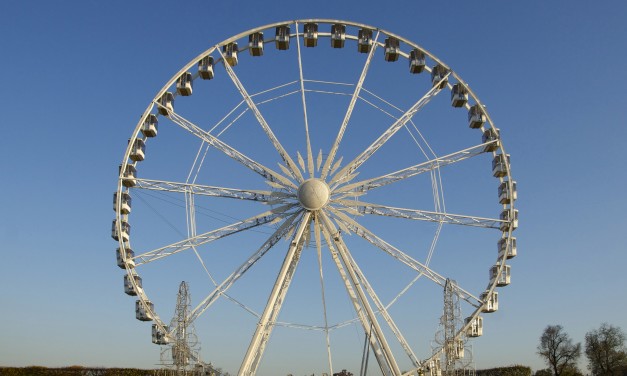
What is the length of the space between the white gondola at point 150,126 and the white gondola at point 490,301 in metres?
17.3

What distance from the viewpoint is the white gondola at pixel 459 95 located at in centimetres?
3434

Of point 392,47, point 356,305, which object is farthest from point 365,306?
point 392,47

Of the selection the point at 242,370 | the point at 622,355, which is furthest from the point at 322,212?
the point at 622,355

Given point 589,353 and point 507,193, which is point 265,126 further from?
point 589,353

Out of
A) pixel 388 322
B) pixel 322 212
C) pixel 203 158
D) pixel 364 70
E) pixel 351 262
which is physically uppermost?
pixel 364 70

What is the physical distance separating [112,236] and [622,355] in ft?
194

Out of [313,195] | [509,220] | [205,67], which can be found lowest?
[313,195]

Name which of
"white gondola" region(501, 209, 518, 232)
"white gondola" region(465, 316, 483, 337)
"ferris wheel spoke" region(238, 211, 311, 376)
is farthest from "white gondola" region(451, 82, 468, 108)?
"white gondola" region(465, 316, 483, 337)

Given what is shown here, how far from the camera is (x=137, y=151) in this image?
33531 millimetres

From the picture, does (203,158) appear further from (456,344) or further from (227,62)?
(456,344)

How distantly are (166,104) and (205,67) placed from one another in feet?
8.40

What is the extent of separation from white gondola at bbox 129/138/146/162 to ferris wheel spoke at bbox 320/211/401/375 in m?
9.32

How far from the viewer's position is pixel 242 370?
28.8 metres

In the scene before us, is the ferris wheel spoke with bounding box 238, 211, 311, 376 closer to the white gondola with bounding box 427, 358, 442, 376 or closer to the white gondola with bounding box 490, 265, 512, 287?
the white gondola with bounding box 427, 358, 442, 376
